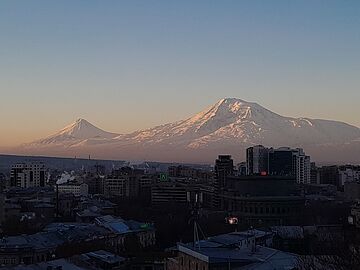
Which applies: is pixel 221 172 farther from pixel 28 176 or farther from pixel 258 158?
pixel 28 176

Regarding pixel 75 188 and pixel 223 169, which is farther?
pixel 75 188

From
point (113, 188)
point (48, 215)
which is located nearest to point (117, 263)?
point (48, 215)

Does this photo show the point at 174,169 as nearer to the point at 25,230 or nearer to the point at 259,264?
the point at 25,230

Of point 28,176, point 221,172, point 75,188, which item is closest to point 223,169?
point 221,172

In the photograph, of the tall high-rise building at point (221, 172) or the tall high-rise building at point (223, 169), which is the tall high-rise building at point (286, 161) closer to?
the tall high-rise building at point (223, 169)

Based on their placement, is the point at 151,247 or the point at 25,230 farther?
the point at 25,230

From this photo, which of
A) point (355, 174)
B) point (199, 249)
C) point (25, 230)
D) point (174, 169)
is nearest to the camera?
point (199, 249)

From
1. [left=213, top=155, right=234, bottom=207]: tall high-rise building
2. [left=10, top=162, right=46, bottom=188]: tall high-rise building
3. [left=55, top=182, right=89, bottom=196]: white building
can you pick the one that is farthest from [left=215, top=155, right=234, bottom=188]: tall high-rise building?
[left=10, top=162, right=46, bottom=188]: tall high-rise building

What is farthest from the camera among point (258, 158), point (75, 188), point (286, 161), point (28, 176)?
point (28, 176)

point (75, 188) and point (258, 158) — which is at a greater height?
point (258, 158)
